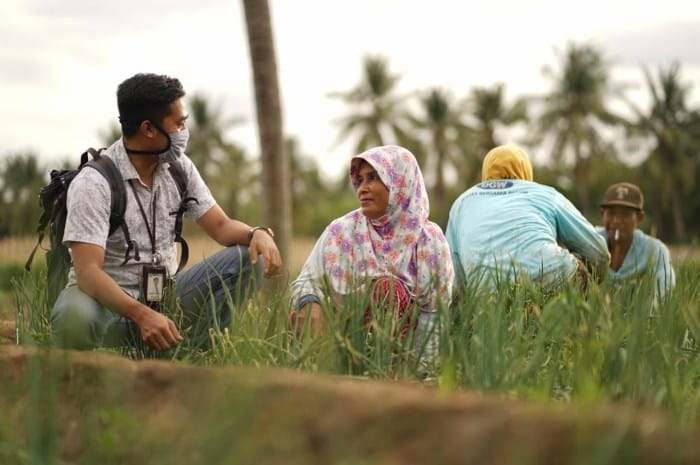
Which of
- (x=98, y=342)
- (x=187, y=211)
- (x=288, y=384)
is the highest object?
(x=187, y=211)

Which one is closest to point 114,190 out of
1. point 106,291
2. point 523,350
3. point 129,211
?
point 129,211

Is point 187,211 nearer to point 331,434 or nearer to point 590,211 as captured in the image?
point 331,434

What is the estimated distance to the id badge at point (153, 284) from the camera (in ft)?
13.8

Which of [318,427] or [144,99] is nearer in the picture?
[318,427]

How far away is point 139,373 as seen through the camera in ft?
7.10

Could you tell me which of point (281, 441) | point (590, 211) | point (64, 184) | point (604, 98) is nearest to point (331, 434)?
point (281, 441)

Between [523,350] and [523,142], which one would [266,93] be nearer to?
[523,350]

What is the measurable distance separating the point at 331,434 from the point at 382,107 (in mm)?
53859

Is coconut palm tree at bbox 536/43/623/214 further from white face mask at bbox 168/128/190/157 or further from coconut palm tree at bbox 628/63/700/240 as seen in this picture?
white face mask at bbox 168/128/190/157

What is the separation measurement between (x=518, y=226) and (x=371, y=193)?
3.57 feet

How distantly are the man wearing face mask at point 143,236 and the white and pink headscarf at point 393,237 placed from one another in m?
0.29

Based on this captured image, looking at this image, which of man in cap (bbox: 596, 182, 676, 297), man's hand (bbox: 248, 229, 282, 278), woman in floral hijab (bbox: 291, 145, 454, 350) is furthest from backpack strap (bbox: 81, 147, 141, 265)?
man in cap (bbox: 596, 182, 676, 297)

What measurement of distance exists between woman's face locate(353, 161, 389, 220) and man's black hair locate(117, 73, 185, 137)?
3.00ft

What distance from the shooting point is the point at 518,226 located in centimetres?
517
